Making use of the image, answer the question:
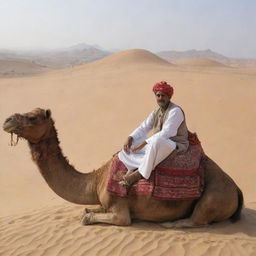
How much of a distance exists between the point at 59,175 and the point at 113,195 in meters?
0.83

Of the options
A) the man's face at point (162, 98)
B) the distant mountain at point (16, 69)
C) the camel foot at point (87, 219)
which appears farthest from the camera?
the distant mountain at point (16, 69)

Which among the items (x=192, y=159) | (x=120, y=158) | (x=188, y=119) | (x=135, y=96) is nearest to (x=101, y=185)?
(x=120, y=158)

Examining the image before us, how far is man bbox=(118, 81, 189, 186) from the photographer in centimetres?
552

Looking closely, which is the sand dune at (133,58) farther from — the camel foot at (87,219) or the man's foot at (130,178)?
the man's foot at (130,178)

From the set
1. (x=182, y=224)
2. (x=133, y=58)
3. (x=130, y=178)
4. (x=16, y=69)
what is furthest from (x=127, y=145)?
(x=16, y=69)

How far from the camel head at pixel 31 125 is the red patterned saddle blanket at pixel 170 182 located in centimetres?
109

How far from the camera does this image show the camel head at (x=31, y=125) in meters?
5.41

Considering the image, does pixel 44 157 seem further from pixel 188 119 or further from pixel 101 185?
pixel 188 119

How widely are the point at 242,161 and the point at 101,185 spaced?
20.6 feet

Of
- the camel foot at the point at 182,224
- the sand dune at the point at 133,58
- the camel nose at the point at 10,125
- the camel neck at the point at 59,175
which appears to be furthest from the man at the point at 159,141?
the sand dune at the point at 133,58

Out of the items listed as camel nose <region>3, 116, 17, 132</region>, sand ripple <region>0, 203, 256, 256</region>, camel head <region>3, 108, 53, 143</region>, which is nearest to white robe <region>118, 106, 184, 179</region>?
sand ripple <region>0, 203, 256, 256</region>

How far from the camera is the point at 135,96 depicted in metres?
18.3

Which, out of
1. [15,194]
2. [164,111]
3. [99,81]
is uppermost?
[99,81]

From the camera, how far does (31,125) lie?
555 centimetres
